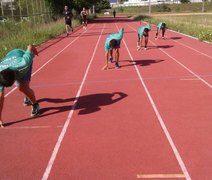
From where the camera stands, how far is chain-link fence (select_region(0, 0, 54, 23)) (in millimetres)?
19761

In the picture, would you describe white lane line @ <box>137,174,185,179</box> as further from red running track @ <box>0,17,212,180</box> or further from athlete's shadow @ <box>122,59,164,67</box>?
athlete's shadow @ <box>122,59,164,67</box>

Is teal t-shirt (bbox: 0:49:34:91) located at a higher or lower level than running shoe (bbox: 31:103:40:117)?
higher

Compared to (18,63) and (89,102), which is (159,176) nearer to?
(18,63)

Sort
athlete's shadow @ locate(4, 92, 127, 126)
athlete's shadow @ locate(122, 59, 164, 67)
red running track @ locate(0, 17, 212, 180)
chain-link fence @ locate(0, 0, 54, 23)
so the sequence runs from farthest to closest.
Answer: chain-link fence @ locate(0, 0, 54, 23) < athlete's shadow @ locate(122, 59, 164, 67) < athlete's shadow @ locate(4, 92, 127, 126) < red running track @ locate(0, 17, 212, 180)

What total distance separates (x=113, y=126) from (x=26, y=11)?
19.4 metres

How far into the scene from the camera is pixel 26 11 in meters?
23.7

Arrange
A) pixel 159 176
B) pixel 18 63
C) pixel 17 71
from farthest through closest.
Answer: pixel 18 63, pixel 17 71, pixel 159 176

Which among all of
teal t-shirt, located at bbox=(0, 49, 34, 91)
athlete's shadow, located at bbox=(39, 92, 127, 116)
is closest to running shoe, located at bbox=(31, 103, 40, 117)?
athlete's shadow, located at bbox=(39, 92, 127, 116)

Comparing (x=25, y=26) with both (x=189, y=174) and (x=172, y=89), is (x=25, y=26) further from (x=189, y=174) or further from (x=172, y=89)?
(x=189, y=174)

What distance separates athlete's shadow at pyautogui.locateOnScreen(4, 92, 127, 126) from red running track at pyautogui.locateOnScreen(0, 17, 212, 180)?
20mm

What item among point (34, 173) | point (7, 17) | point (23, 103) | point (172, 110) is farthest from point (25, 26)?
point (34, 173)

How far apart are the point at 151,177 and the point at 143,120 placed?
6.90 ft

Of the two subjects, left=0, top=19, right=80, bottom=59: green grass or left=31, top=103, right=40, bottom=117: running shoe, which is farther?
left=0, top=19, right=80, bottom=59: green grass

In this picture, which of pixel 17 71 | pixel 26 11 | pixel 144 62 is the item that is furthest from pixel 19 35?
pixel 17 71
